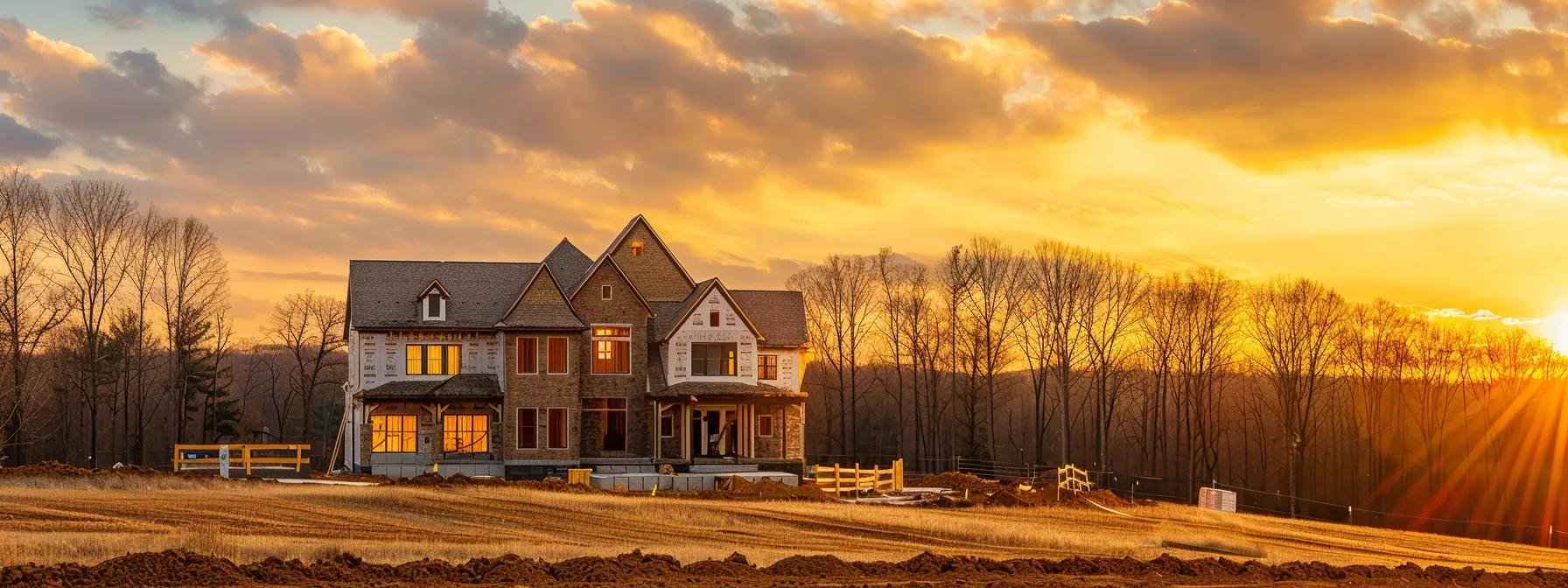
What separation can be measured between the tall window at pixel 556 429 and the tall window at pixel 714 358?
18.5ft

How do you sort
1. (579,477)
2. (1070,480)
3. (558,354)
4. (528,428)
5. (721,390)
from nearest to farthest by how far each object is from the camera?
1. (579,477)
2. (528,428)
3. (558,354)
4. (1070,480)
5. (721,390)

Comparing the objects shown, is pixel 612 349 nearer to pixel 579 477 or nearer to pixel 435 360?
pixel 435 360

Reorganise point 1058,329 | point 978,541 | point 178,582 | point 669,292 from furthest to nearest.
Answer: point 1058,329, point 669,292, point 978,541, point 178,582

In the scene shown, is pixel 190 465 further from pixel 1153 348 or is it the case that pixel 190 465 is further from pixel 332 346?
pixel 1153 348

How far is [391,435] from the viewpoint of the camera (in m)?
51.1

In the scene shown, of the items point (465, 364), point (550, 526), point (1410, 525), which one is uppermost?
point (465, 364)

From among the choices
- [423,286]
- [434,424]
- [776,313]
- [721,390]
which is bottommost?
[434,424]

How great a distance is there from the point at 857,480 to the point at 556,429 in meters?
12.3

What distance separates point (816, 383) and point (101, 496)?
7615cm

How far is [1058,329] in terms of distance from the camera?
79062 millimetres

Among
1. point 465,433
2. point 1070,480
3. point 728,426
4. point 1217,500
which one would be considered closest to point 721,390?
point 728,426

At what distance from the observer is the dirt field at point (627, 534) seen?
68.4 feet

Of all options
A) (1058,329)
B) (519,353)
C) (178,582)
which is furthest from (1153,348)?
(178,582)

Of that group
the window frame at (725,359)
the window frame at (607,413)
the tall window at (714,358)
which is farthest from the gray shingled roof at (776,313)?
the window frame at (607,413)
